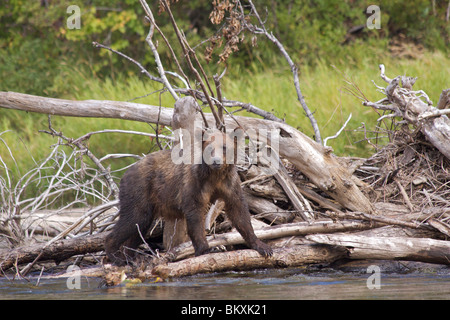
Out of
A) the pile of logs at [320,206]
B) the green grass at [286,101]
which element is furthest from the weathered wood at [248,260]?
the green grass at [286,101]

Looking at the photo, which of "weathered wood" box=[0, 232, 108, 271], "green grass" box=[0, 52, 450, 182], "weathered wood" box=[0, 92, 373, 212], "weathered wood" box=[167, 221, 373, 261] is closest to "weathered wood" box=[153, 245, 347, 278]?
"weathered wood" box=[167, 221, 373, 261]

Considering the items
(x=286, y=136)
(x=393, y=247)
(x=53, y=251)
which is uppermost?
(x=286, y=136)

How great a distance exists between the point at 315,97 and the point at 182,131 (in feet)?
14.6

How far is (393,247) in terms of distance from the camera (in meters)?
5.89

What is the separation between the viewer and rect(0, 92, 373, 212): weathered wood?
6.54m

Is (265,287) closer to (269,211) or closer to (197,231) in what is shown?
(197,231)

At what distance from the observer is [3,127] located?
13.0 meters

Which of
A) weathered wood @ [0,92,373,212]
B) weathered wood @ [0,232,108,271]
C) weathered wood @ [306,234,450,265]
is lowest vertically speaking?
weathered wood @ [0,232,108,271]

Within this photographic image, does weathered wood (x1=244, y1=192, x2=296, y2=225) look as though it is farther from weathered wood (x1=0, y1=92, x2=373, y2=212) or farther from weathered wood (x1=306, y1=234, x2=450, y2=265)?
weathered wood (x1=306, y1=234, x2=450, y2=265)

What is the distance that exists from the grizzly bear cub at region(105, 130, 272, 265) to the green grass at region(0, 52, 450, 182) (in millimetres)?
2927

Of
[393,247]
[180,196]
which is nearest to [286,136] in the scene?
[180,196]

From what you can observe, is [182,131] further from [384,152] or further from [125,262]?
[384,152]

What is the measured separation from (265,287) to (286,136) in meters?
1.81
